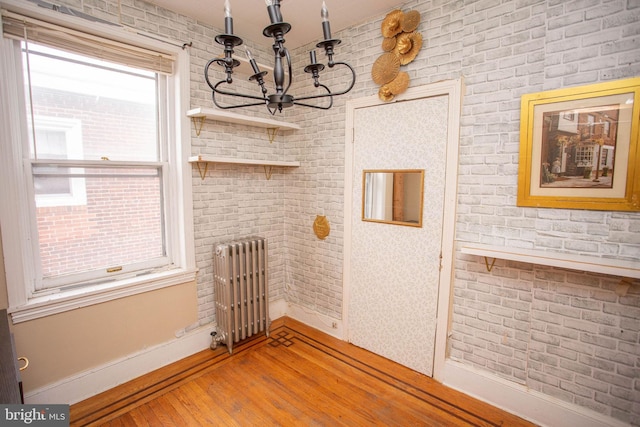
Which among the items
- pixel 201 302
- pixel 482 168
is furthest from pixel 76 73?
pixel 482 168

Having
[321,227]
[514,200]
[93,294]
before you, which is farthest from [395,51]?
[93,294]

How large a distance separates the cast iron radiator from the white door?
0.87m

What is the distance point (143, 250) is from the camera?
2662 millimetres

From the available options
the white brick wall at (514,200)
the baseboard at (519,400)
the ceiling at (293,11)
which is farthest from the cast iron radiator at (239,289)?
the ceiling at (293,11)

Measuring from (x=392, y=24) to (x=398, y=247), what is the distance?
1.85 meters

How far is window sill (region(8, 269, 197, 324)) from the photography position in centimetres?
204

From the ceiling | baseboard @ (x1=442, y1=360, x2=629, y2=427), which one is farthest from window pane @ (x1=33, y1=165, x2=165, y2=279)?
baseboard @ (x1=442, y1=360, x2=629, y2=427)

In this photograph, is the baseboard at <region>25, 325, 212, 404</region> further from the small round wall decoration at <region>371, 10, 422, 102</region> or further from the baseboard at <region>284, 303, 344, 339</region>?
the small round wall decoration at <region>371, 10, 422, 102</region>

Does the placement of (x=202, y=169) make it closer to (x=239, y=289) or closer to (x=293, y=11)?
(x=239, y=289)

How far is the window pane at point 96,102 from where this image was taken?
2.11 metres

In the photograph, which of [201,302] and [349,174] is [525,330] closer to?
[349,174]

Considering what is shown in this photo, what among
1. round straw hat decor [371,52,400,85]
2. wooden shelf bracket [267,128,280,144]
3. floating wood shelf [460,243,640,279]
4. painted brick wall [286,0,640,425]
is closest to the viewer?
floating wood shelf [460,243,640,279]

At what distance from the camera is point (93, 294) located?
89.7 inches

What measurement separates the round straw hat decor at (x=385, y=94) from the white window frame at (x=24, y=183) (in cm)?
169
